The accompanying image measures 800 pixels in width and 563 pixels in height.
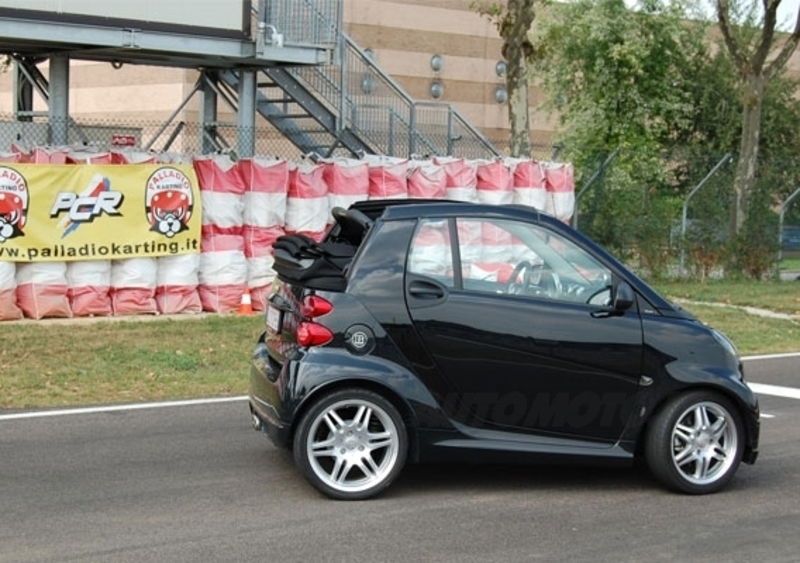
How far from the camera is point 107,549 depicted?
5.80 meters

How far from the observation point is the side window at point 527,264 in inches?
274

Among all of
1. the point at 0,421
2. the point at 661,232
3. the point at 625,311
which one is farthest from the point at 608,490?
the point at 661,232

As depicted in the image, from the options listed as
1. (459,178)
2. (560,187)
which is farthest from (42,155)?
Answer: (560,187)

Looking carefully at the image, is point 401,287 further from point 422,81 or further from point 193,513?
point 422,81

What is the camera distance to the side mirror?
6891mm

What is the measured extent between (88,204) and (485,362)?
8663 mm

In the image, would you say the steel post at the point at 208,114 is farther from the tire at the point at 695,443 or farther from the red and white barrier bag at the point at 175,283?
the tire at the point at 695,443

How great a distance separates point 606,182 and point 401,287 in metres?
15.3

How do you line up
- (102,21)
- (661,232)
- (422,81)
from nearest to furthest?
(102,21), (661,232), (422,81)

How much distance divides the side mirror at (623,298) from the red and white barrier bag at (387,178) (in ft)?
31.4

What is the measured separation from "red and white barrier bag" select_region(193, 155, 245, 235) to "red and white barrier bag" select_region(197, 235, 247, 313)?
16 cm

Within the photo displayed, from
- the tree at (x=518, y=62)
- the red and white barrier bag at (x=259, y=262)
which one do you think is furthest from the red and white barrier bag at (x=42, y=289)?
the tree at (x=518, y=62)

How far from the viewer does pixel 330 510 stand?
6.58 m

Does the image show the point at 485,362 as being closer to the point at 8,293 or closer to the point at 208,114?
the point at 8,293
